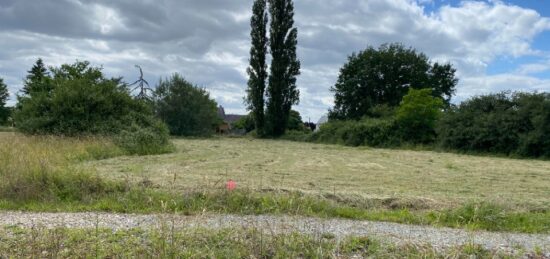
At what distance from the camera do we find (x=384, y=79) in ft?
187

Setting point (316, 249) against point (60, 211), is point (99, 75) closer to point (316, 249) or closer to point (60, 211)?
point (60, 211)

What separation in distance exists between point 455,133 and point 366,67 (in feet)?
86.2

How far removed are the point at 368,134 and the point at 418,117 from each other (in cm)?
434

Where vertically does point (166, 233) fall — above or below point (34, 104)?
below

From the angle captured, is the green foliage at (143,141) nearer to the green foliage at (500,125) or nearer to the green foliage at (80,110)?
the green foliage at (80,110)

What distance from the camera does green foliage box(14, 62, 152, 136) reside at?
23.5 meters

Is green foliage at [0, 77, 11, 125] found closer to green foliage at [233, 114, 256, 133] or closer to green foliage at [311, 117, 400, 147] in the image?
green foliage at [233, 114, 256, 133]

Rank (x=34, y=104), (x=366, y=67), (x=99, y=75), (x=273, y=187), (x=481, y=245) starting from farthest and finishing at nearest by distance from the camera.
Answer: (x=366, y=67), (x=99, y=75), (x=34, y=104), (x=273, y=187), (x=481, y=245)

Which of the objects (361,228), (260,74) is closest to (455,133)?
(260,74)

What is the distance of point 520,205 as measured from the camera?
8.77 meters

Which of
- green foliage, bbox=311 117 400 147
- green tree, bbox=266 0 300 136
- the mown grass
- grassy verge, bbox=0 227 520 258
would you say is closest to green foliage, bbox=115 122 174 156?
the mown grass

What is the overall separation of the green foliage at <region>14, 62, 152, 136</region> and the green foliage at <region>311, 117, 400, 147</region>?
19.5 m

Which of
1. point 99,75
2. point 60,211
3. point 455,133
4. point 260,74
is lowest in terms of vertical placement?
point 60,211

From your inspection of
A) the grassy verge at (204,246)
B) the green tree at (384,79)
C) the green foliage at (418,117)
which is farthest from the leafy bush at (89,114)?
the green tree at (384,79)
